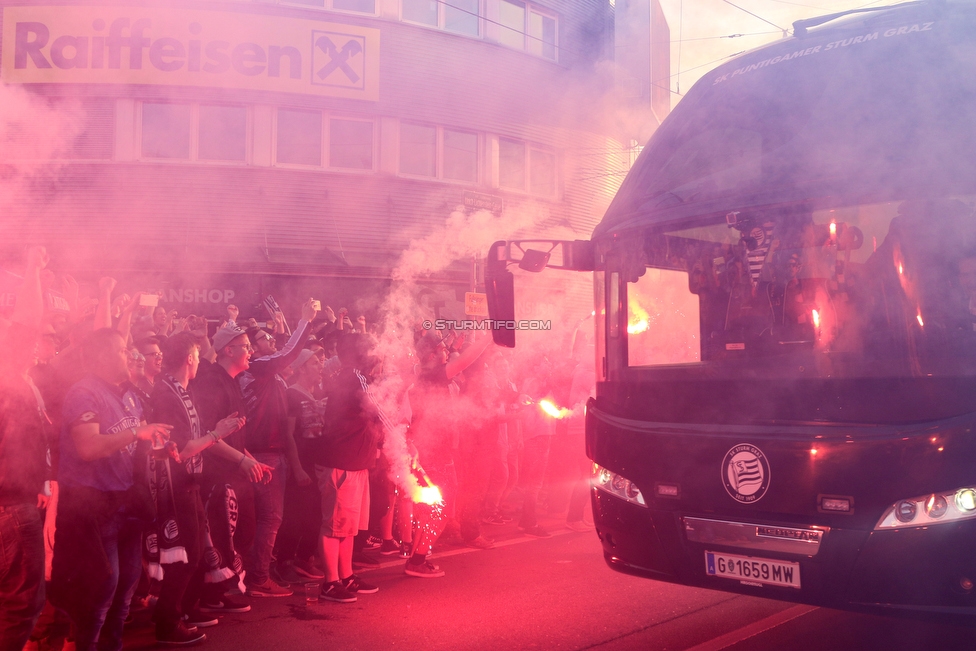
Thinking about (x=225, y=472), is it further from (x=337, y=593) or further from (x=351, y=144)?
(x=351, y=144)

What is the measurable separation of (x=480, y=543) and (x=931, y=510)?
176 inches

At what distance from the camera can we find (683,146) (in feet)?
15.8

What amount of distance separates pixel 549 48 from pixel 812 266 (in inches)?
562

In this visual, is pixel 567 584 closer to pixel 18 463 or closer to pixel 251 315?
pixel 18 463

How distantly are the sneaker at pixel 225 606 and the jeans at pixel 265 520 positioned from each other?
0.48 m

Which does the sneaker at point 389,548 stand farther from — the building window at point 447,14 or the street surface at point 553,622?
the building window at point 447,14

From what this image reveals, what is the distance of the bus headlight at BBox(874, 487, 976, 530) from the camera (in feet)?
11.1

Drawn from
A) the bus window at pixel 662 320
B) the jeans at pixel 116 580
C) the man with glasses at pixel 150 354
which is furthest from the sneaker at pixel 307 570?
the bus window at pixel 662 320

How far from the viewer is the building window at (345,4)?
1470cm

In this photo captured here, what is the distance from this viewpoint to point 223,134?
572 inches

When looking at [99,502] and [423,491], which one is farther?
[423,491]

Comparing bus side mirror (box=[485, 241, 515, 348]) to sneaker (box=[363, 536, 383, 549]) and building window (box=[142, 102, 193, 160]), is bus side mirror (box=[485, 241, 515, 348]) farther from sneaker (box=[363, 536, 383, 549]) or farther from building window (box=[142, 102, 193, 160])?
building window (box=[142, 102, 193, 160])

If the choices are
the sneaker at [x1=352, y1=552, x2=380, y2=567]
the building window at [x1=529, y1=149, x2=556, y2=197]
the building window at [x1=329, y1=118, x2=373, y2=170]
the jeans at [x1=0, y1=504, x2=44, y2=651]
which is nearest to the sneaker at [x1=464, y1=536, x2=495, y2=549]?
the sneaker at [x1=352, y1=552, x2=380, y2=567]

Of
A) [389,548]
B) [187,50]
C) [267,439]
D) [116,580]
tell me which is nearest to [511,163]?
[187,50]
